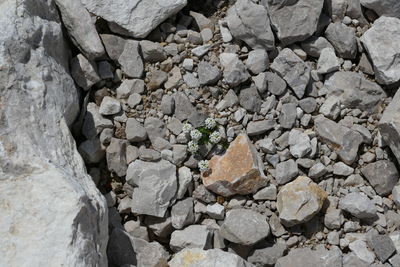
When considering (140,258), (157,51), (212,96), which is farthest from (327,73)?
(140,258)

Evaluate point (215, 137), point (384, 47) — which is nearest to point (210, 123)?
point (215, 137)

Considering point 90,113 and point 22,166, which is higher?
point 22,166

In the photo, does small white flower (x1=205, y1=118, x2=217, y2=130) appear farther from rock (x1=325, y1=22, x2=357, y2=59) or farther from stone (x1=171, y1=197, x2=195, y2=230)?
rock (x1=325, y1=22, x2=357, y2=59)

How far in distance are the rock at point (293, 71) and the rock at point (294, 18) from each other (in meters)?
0.20

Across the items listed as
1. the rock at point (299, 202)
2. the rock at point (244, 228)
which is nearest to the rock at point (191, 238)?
the rock at point (244, 228)

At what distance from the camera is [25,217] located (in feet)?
13.9

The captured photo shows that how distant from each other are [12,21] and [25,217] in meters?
1.69

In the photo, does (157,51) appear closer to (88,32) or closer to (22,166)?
(88,32)

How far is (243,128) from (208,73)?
634 millimetres

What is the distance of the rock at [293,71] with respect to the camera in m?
5.62

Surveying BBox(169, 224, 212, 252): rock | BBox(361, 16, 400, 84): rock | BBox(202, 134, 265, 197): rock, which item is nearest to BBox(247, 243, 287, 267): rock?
BBox(169, 224, 212, 252): rock

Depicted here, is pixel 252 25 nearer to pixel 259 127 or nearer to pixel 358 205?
pixel 259 127

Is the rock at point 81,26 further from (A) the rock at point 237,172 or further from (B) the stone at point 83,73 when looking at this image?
(A) the rock at point 237,172

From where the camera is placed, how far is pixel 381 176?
5.41 meters
